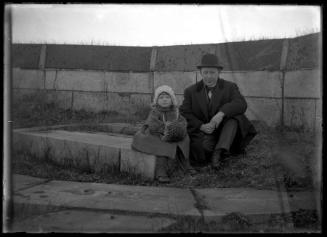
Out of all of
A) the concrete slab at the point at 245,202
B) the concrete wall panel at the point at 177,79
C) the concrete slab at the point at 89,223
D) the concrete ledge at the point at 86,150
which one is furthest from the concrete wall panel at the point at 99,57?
the concrete slab at the point at 89,223

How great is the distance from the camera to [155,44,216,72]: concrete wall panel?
7113 mm

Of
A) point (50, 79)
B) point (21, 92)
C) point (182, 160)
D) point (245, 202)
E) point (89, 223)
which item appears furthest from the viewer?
point (50, 79)

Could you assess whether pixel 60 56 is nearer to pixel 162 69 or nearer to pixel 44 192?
pixel 162 69

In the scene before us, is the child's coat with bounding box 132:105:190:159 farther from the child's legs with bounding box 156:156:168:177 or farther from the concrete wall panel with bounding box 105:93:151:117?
the concrete wall panel with bounding box 105:93:151:117

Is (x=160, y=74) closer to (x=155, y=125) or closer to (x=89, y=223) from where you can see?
(x=155, y=125)

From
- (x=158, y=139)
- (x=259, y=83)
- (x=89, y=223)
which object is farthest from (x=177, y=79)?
(x=89, y=223)

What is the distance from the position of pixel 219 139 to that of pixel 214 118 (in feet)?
0.90

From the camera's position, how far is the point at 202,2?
2641mm

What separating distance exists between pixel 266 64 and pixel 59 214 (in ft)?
14.7

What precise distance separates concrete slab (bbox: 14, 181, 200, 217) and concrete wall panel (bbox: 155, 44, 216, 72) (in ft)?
11.7

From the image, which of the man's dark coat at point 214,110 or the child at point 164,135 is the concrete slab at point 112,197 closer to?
the child at point 164,135

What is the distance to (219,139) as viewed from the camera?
15.8 ft

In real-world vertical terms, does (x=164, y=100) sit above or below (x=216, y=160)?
above

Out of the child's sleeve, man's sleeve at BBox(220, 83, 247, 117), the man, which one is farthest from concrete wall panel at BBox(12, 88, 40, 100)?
man's sleeve at BBox(220, 83, 247, 117)
